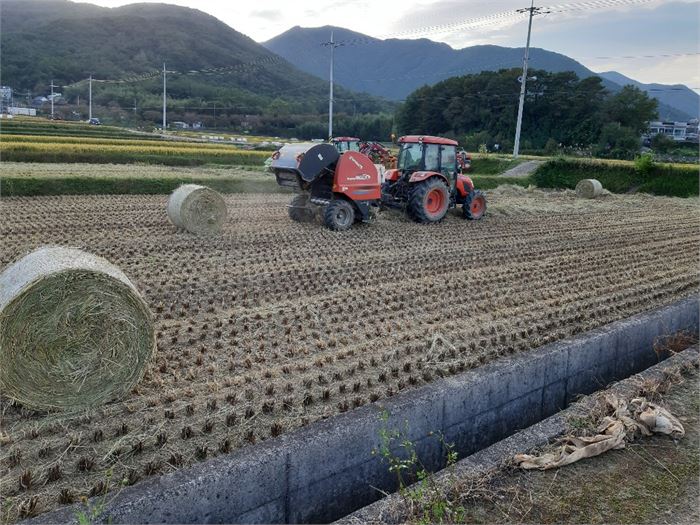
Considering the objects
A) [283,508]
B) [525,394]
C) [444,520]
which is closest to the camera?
[444,520]

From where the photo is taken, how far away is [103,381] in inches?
168

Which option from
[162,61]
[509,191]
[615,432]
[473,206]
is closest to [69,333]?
[615,432]

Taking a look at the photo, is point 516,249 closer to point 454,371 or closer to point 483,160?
point 454,371

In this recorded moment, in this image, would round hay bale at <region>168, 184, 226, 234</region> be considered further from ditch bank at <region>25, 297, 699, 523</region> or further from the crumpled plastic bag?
the crumpled plastic bag

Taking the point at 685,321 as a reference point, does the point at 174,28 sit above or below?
above

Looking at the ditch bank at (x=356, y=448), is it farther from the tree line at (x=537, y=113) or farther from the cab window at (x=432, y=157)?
the tree line at (x=537, y=113)

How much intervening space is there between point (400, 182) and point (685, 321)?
6.83m

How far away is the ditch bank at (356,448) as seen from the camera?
3.05 m

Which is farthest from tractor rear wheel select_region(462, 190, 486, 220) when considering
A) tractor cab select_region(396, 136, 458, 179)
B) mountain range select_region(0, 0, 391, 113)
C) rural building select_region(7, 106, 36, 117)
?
rural building select_region(7, 106, 36, 117)

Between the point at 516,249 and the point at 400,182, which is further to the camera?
the point at 400,182

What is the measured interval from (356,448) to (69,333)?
2.18 m

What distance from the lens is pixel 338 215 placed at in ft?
37.6

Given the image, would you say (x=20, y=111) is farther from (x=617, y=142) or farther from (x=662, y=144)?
(x=662, y=144)

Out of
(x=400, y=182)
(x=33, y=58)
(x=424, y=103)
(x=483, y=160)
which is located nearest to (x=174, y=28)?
(x=33, y=58)
